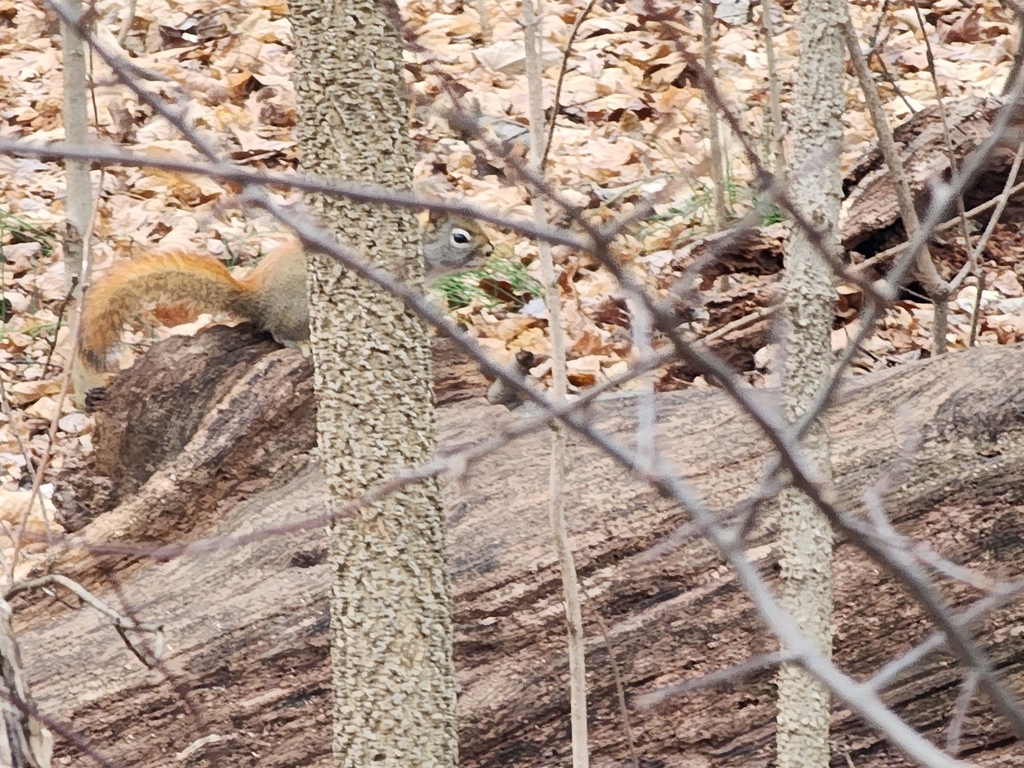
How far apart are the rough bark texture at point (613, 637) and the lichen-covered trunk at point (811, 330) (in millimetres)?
579

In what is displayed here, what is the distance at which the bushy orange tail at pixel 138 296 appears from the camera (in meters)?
3.54

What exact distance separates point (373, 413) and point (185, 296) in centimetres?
197

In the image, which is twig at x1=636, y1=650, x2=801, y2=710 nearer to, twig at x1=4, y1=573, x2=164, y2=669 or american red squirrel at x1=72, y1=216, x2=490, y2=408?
twig at x1=4, y1=573, x2=164, y2=669

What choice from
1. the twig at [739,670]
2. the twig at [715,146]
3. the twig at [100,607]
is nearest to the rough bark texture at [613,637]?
the twig at [100,607]

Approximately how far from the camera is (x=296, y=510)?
299 cm

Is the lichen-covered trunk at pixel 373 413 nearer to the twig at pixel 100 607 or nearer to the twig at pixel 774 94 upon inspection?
the twig at pixel 100 607

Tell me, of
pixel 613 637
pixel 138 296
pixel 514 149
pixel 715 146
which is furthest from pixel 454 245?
pixel 613 637

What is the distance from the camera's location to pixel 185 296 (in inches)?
146

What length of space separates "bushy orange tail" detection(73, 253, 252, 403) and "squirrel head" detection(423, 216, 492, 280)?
1017 millimetres

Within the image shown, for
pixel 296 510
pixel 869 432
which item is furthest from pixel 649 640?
pixel 296 510

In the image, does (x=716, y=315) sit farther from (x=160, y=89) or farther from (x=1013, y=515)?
(x=160, y=89)

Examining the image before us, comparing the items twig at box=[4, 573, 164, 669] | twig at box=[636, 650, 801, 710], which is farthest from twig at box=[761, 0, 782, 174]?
twig at box=[636, 650, 801, 710]

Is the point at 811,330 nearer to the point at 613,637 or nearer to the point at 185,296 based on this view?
the point at 613,637

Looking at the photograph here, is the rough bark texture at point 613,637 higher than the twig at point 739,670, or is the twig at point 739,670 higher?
the twig at point 739,670
